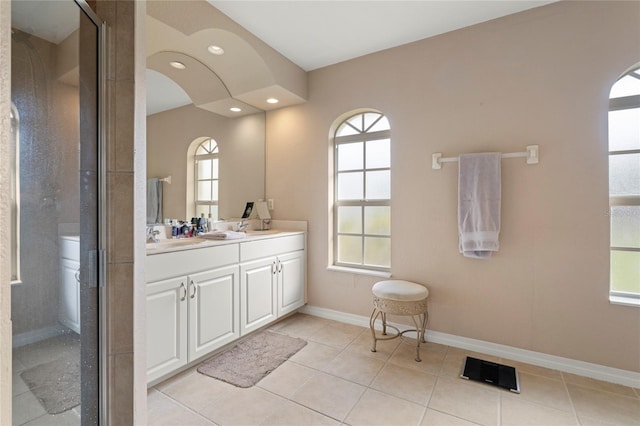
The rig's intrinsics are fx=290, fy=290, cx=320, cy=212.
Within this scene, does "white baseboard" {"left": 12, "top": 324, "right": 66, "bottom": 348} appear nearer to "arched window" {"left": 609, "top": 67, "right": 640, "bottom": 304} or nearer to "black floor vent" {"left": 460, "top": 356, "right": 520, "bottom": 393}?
"black floor vent" {"left": 460, "top": 356, "right": 520, "bottom": 393}

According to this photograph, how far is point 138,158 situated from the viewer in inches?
47.5

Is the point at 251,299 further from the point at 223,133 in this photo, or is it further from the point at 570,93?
the point at 570,93

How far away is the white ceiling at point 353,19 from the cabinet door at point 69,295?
2.01 m

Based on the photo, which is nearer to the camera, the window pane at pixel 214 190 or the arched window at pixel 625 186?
the arched window at pixel 625 186

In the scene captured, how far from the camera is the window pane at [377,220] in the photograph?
2.86 metres

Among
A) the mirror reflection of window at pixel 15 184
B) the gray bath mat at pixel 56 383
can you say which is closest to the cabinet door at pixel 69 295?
the gray bath mat at pixel 56 383

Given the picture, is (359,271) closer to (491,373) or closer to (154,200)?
(491,373)

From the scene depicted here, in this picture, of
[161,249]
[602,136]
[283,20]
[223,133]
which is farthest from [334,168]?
[602,136]

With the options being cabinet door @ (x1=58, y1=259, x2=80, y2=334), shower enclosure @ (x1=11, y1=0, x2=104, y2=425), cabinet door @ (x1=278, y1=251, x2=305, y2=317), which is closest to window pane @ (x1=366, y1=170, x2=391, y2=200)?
cabinet door @ (x1=278, y1=251, x2=305, y2=317)

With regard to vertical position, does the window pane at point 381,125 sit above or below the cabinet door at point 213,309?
above

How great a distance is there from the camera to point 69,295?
1.04 m

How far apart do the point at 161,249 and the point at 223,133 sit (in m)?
1.49

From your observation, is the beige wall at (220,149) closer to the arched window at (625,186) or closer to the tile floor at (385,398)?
the tile floor at (385,398)

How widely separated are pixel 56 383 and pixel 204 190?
1836 mm
